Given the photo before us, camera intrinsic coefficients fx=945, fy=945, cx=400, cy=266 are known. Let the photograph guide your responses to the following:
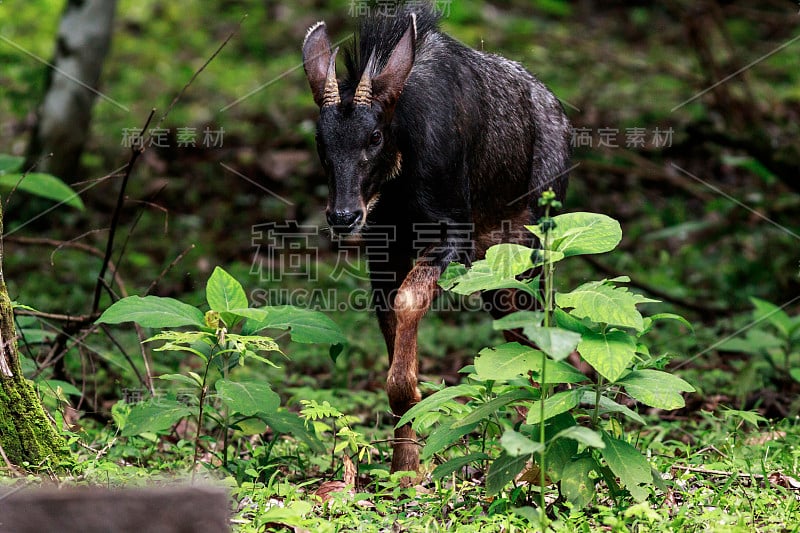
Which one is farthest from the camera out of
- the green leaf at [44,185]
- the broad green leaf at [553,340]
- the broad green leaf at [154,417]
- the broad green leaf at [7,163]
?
the green leaf at [44,185]

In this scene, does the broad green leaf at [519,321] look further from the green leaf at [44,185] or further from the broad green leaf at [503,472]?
the green leaf at [44,185]

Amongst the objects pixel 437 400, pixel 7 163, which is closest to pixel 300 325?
pixel 437 400

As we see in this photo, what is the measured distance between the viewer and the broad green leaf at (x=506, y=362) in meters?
3.77

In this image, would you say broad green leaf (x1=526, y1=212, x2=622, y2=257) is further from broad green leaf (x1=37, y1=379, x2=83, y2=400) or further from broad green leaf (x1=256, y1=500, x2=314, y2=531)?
broad green leaf (x1=37, y1=379, x2=83, y2=400)

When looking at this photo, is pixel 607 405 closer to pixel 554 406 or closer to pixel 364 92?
pixel 554 406

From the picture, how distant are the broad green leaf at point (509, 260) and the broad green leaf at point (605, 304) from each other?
0.20 m

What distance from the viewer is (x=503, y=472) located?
3920 millimetres

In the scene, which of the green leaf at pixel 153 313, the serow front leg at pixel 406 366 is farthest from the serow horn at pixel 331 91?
the green leaf at pixel 153 313

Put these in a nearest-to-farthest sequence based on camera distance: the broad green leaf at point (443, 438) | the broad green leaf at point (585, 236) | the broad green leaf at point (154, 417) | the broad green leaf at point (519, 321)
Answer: the broad green leaf at point (519, 321) → the broad green leaf at point (585, 236) → the broad green leaf at point (443, 438) → the broad green leaf at point (154, 417)

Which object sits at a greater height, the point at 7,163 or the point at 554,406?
the point at 7,163

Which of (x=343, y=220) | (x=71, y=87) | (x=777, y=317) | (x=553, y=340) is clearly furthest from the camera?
(x=71, y=87)

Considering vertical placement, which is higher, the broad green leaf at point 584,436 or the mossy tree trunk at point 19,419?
the broad green leaf at point 584,436

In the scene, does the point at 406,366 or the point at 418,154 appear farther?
the point at 418,154

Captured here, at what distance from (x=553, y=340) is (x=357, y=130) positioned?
213 cm
